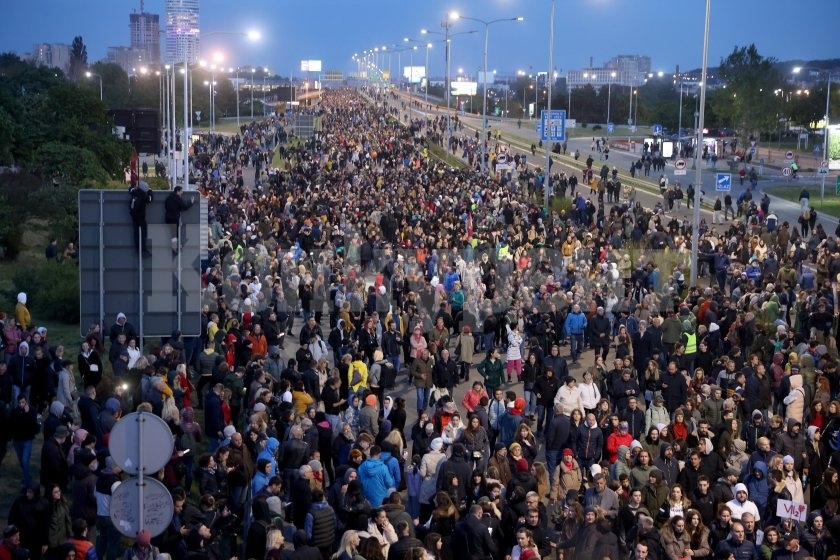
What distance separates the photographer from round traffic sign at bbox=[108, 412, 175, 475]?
8766 millimetres

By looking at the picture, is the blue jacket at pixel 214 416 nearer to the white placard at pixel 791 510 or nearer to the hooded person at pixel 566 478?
the hooded person at pixel 566 478

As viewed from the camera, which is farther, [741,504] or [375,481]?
[375,481]

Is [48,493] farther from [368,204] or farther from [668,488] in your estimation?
[368,204]

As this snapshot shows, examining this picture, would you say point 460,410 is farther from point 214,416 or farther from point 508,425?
point 214,416

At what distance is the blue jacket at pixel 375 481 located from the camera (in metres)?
12.4

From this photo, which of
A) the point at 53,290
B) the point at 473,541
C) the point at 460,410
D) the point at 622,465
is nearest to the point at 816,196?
the point at 53,290

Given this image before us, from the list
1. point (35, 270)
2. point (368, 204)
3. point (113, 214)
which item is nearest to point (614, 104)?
point (368, 204)

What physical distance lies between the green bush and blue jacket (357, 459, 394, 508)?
56.5ft

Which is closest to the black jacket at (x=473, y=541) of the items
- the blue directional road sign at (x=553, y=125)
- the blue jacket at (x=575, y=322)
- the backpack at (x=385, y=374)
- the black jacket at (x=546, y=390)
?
the black jacket at (x=546, y=390)

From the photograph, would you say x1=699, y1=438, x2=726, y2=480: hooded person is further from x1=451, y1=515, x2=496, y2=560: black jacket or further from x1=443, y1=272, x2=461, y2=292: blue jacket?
x1=443, y1=272, x2=461, y2=292: blue jacket

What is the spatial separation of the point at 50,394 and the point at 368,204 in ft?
81.5

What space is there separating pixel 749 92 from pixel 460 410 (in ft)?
269

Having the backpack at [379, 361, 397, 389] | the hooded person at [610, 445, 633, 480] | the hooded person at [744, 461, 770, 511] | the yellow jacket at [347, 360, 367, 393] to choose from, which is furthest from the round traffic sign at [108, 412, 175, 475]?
the backpack at [379, 361, 397, 389]

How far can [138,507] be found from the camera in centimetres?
891
